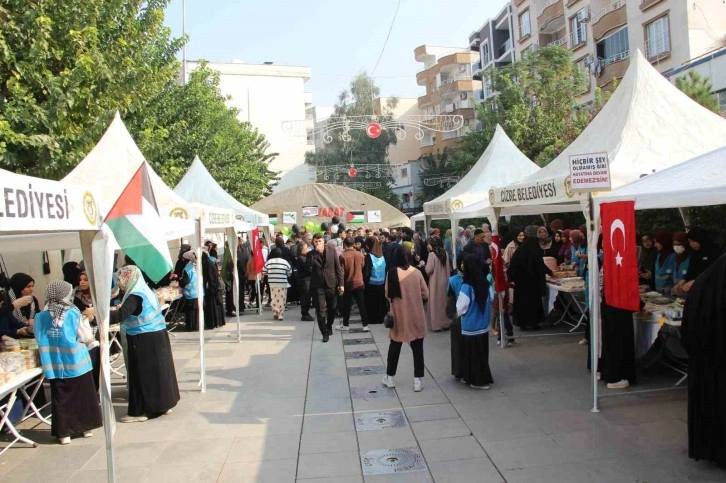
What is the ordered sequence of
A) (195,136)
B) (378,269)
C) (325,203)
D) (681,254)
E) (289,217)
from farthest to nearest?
(325,203) < (289,217) < (195,136) < (378,269) < (681,254)

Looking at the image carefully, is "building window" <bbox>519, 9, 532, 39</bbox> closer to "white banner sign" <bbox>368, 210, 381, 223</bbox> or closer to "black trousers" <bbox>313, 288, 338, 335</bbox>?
"white banner sign" <bbox>368, 210, 381, 223</bbox>

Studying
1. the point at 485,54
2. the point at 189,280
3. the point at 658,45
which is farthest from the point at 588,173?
the point at 485,54

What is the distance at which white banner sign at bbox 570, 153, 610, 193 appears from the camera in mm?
5707

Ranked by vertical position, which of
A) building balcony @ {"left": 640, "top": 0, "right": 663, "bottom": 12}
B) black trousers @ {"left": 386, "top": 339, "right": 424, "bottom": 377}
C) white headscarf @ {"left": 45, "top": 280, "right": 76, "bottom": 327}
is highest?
building balcony @ {"left": 640, "top": 0, "right": 663, "bottom": 12}

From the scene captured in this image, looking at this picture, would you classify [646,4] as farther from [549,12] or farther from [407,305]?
[407,305]

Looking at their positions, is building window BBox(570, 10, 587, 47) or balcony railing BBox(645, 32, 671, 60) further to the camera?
building window BBox(570, 10, 587, 47)

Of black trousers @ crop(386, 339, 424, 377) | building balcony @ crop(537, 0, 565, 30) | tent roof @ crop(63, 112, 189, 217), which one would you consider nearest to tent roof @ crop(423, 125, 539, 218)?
black trousers @ crop(386, 339, 424, 377)

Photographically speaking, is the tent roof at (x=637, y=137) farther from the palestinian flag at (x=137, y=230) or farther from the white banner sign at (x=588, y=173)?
the palestinian flag at (x=137, y=230)

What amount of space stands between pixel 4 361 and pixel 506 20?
4374 cm

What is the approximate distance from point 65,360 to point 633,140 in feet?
23.1

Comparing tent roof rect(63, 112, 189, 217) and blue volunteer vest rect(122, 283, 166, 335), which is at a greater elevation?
tent roof rect(63, 112, 189, 217)

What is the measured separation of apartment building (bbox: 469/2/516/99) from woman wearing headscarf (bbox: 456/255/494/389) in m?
36.6

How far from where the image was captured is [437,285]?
10.5 m

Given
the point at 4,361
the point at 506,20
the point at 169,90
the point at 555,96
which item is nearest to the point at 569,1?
the point at 555,96
